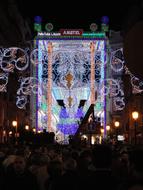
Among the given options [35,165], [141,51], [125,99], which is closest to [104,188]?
[141,51]

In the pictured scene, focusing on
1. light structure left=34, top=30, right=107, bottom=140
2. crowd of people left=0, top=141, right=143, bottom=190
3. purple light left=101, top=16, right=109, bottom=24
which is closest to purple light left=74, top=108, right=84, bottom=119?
light structure left=34, top=30, right=107, bottom=140

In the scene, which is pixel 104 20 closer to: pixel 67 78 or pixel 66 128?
pixel 67 78

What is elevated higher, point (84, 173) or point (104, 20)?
point (104, 20)

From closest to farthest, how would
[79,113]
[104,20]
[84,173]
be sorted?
[84,173]
[79,113]
[104,20]

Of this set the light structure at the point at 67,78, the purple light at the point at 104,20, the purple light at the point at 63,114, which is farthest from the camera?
the purple light at the point at 104,20

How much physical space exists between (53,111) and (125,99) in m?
19.7

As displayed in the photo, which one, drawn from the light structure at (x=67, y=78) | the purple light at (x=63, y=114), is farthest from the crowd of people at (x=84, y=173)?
the purple light at (x=63, y=114)

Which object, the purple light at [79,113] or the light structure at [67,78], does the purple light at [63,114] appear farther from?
the purple light at [79,113]

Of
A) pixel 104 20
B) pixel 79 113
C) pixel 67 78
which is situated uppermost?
pixel 104 20

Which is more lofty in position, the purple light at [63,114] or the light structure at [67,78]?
the light structure at [67,78]

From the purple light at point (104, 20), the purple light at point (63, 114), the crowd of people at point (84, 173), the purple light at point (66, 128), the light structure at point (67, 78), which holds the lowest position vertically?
the crowd of people at point (84, 173)

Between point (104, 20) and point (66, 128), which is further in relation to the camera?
point (104, 20)

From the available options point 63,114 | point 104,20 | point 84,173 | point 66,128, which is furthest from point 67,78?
point 84,173

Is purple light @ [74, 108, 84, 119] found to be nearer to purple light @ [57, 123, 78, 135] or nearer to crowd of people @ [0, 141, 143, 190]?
purple light @ [57, 123, 78, 135]
